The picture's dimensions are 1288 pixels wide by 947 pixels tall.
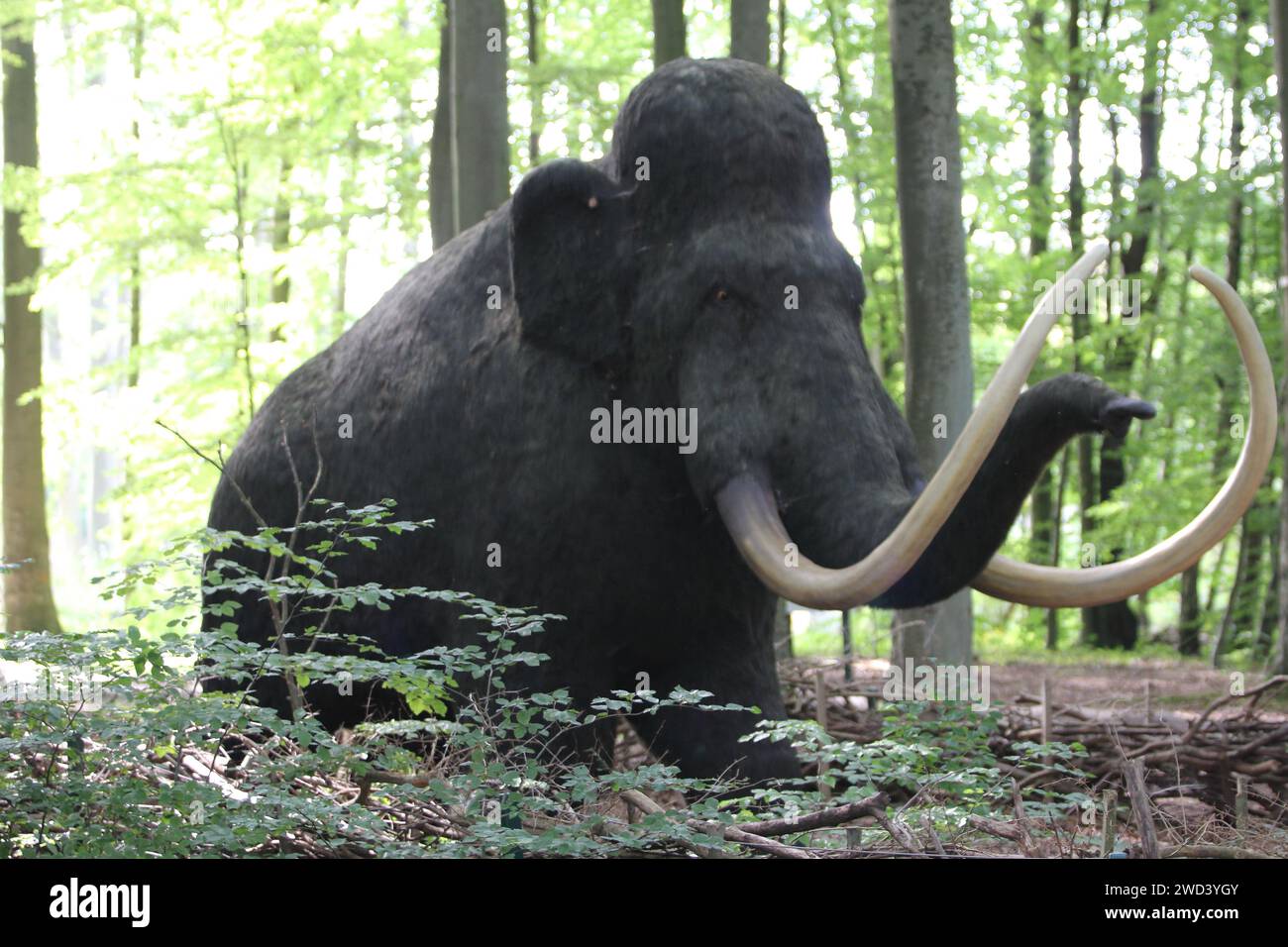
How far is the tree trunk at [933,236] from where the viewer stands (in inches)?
302

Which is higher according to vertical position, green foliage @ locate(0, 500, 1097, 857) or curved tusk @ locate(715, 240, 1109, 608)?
curved tusk @ locate(715, 240, 1109, 608)

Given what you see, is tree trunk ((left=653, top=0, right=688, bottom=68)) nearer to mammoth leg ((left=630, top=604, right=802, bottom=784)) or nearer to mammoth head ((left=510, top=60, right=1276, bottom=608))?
mammoth head ((left=510, top=60, right=1276, bottom=608))

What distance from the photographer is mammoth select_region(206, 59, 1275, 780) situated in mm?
4754

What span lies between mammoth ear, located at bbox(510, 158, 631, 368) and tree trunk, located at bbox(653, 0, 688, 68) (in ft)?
13.8

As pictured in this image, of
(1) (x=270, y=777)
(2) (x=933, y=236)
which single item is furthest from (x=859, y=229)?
(1) (x=270, y=777)

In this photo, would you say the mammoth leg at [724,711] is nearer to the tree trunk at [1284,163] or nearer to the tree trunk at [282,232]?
the tree trunk at [1284,163]

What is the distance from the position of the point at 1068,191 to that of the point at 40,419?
11.6m

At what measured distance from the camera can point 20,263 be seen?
1508cm

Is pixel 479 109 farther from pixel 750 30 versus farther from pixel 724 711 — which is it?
pixel 724 711

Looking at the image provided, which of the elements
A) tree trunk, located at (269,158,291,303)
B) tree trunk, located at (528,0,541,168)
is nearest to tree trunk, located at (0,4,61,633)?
tree trunk, located at (269,158,291,303)
